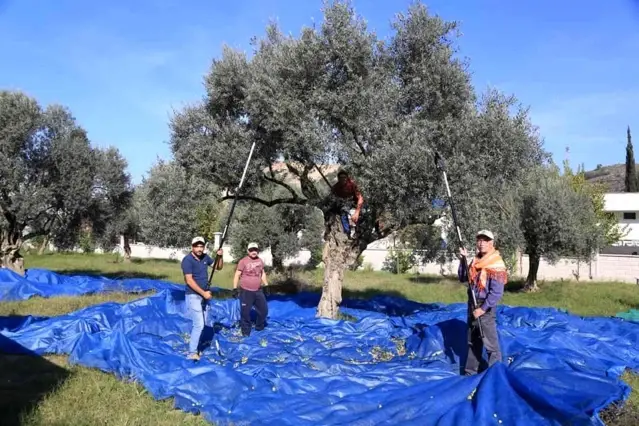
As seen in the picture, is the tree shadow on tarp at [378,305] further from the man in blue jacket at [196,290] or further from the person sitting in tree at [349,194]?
the man in blue jacket at [196,290]

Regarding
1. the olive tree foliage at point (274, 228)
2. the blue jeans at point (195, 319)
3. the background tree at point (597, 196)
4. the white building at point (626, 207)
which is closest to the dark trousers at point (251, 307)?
the blue jeans at point (195, 319)

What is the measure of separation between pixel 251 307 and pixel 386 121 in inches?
184

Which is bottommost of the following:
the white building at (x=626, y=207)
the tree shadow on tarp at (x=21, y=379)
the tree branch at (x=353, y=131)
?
the tree shadow on tarp at (x=21, y=379)

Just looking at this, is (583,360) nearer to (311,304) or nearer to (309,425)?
(309,425)

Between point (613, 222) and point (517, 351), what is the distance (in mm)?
28473

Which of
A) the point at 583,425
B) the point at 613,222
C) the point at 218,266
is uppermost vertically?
the point at 613,222

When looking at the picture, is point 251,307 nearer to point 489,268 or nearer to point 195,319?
point 195,319

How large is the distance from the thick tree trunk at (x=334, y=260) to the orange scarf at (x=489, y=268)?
164 inches

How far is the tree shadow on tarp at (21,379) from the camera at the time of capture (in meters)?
5.60

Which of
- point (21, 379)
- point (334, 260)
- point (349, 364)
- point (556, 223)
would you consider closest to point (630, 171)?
point (556, 223)

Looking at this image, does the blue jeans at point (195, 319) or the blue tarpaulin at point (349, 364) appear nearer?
the blue tarpaulin at point (349, 364)

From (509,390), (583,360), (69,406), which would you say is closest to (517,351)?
(583,360)

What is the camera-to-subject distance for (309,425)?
17.2ft

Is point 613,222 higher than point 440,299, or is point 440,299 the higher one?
point 613,222
